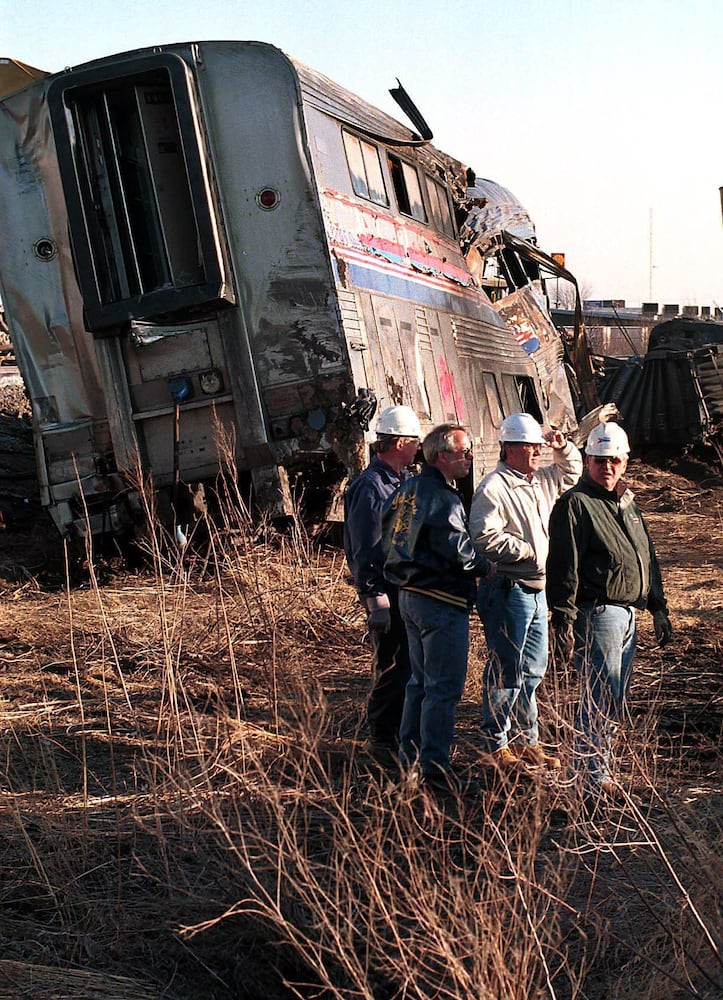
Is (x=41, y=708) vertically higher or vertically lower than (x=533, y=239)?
lower

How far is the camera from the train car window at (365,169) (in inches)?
447

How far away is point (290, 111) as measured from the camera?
33.8 feet

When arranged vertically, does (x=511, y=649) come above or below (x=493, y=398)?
below

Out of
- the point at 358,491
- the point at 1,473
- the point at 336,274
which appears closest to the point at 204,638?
the point at 358,491

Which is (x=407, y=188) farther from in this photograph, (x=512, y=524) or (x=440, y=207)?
(x=512, y=524)

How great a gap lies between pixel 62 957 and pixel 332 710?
2.79 meters

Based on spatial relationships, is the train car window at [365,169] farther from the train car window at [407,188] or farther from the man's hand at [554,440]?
the man's hand at [554,440]

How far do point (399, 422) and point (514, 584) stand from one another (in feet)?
3.63

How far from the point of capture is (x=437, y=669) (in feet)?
19.9

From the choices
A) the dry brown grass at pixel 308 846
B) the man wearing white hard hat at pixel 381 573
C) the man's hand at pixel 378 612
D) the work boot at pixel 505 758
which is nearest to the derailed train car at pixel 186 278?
the dry brown grass at pixel 308 846

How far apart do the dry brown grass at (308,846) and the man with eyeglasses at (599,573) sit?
277 millimetres

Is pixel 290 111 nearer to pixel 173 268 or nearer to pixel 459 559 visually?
pixel 173 268

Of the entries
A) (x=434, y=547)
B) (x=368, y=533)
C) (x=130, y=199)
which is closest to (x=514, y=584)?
(x=434, y=547)

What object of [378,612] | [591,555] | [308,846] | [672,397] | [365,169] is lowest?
[308,846]
